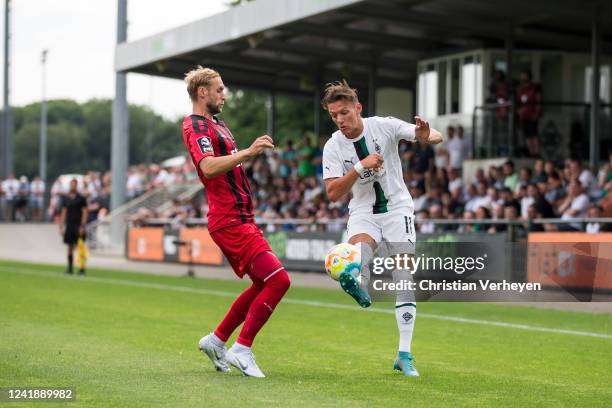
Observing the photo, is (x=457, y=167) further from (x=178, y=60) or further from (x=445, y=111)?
(x=178, y=60)

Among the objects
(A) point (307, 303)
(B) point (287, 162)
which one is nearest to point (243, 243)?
(A) point (307, 303)

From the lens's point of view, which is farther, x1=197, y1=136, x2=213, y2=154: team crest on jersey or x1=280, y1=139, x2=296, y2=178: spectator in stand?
x1=280, y1=139, x2=296, y2=178: spectator in stand

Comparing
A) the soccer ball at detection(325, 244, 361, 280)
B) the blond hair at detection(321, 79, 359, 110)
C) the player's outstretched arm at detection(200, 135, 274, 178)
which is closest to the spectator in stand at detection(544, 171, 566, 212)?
the blond hair at detection(321, 79, 359, 110)

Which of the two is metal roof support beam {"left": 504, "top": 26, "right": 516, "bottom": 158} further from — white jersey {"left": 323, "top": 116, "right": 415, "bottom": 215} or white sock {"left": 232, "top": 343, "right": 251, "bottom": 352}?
white sock {"left": 232, "top": 343, "right": 251, "bottom": 352}

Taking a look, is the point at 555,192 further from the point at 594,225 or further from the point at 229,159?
the point at 229,159

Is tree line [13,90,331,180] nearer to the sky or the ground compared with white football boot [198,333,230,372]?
nearer to the sky

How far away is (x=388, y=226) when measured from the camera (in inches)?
346

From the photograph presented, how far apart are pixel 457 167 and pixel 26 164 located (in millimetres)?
93399

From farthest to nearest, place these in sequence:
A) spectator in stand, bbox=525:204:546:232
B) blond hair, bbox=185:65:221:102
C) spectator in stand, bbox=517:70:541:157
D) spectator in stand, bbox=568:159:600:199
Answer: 1. spectator in stand, bbox=517:70:541:157
2. spectator in stand, bbox=568:159:600:199
3. spectator in stand, bbox=525:204:546:232
4. blond hair, bbox=185:65:221:102

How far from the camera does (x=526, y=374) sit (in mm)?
8859

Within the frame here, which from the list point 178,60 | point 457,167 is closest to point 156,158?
point 178,60

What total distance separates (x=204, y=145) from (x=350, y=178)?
1.12 m

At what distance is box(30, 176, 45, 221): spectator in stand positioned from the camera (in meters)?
47.9

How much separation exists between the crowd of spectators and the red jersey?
431 inches
